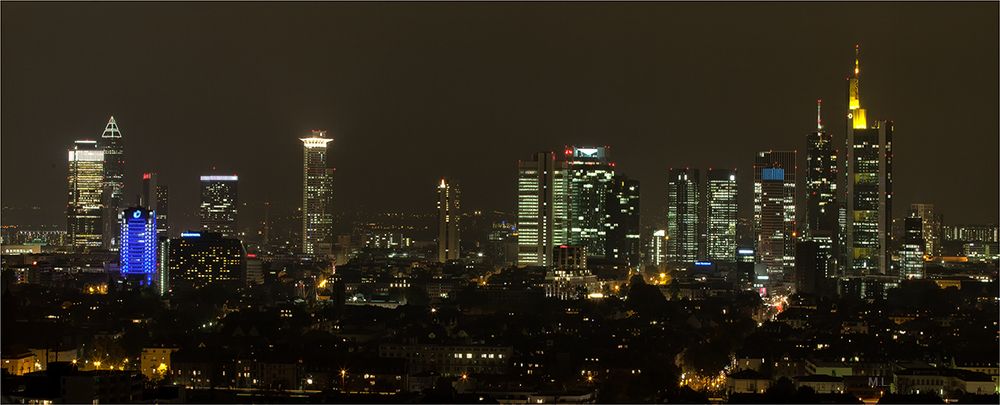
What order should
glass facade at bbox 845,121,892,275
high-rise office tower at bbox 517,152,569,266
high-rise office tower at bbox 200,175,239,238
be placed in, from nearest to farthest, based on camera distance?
glass facade at bbox 845,121,892,275 < high-rise office tower at bbox 517,152,569,266 < high-rise office tower at bbox 200,175,239,238

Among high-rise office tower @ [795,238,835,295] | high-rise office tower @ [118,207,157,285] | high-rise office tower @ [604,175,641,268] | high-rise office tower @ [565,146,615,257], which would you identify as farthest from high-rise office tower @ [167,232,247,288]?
high-rise office tower @ [795,238,835,295]

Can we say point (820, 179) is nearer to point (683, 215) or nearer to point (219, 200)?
point (683, 215)

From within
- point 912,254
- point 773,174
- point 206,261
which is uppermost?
point 773,174

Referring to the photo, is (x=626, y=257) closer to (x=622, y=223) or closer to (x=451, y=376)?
(x=622, y=223)

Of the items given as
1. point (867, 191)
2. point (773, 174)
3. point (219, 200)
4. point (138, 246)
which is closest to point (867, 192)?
point (867, 191)

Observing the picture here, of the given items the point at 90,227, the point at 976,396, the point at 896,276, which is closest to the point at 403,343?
the point at 976,396

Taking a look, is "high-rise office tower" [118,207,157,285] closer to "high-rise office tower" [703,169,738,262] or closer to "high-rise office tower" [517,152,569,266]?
"high-rise office tower" [517,152,569,266]
